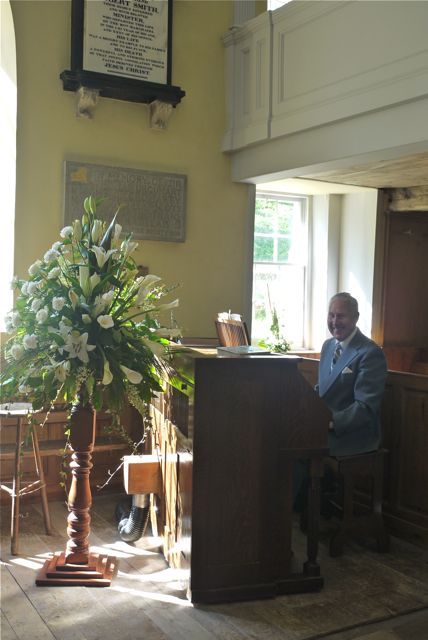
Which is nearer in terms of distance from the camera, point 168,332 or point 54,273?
point 54,273

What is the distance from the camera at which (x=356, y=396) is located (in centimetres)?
407

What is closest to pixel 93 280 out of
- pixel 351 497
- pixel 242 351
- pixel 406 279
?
pixel 242 351

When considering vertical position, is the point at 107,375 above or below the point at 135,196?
below

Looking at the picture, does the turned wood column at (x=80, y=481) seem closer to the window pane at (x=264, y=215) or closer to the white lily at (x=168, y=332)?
the white lily at (x=168, y=332)

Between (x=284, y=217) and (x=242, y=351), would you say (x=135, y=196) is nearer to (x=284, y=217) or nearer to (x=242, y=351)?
(x=284, y=217)

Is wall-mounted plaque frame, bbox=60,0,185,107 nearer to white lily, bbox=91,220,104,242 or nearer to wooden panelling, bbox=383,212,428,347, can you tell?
white lily, bbox=91,220,104,242

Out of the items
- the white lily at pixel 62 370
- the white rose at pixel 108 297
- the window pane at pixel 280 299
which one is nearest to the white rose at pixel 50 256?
the white rose at pixel 108 297

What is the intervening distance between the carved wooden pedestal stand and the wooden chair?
919 mm

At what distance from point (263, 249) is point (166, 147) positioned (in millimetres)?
1757

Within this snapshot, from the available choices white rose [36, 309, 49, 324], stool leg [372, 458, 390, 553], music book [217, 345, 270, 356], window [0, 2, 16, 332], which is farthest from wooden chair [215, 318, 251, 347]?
window [0, 2, 16, 332]

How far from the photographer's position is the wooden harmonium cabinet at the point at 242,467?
129 inches

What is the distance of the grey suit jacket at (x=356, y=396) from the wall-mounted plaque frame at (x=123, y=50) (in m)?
2.66

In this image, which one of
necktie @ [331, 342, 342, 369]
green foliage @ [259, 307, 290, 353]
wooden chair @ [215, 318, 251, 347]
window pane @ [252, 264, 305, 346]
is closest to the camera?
wooden chair @ [215, 318, 251, 347]

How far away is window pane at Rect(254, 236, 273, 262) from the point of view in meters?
7.10
